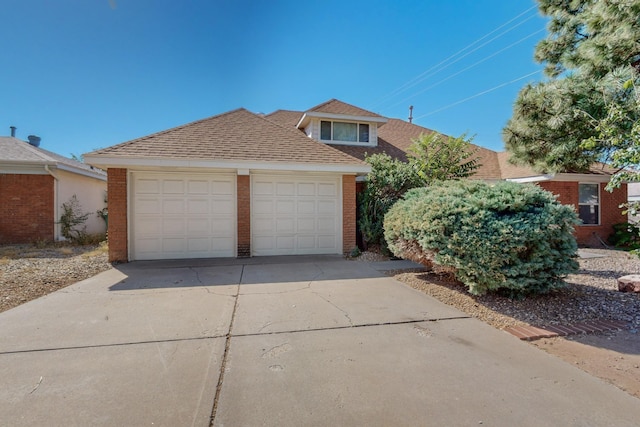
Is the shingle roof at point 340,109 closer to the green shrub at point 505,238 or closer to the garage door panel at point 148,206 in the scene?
the garage door panel at point 148,206

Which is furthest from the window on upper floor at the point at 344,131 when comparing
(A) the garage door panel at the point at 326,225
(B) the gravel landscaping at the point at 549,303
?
(B) the gravel landscaping at the point at 549,303

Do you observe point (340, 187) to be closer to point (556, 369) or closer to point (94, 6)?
point (556, 369)

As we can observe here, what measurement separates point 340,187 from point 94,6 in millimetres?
7378

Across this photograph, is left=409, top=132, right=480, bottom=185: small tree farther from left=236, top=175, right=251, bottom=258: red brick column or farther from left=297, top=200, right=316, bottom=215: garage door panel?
left=236, top=175, right=251, bottom=258: red brick column

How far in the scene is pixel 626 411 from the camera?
2.25 metres

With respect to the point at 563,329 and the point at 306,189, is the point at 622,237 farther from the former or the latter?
the point at 306,189

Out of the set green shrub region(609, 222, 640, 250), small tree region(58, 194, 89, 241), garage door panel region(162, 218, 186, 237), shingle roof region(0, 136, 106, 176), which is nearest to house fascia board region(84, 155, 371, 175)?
garage door panel region(162, 218, 186, 237)

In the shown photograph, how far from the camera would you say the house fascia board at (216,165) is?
7.17 m

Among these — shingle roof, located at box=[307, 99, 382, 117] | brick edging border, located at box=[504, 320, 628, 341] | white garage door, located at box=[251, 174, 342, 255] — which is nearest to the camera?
brick edging border, located at box=[504, 320, 628, 341]

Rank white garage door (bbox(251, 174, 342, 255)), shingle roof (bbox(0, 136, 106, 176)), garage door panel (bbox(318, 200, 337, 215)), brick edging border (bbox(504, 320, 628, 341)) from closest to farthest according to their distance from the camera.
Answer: brick edging border (bbox(504, 320, 628, 341)) → white garage door (bbox(251, 174, 342, 255)) → garage door panel (bbox(318, 200, 337, 215)) → shingle roof (bbox(0, 136, 106, 176))

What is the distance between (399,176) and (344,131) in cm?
504

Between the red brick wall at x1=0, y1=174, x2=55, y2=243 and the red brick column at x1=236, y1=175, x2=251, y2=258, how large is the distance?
8252 millimetres

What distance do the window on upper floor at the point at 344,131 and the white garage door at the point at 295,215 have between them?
14.4 feet

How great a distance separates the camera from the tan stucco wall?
11.4 m
